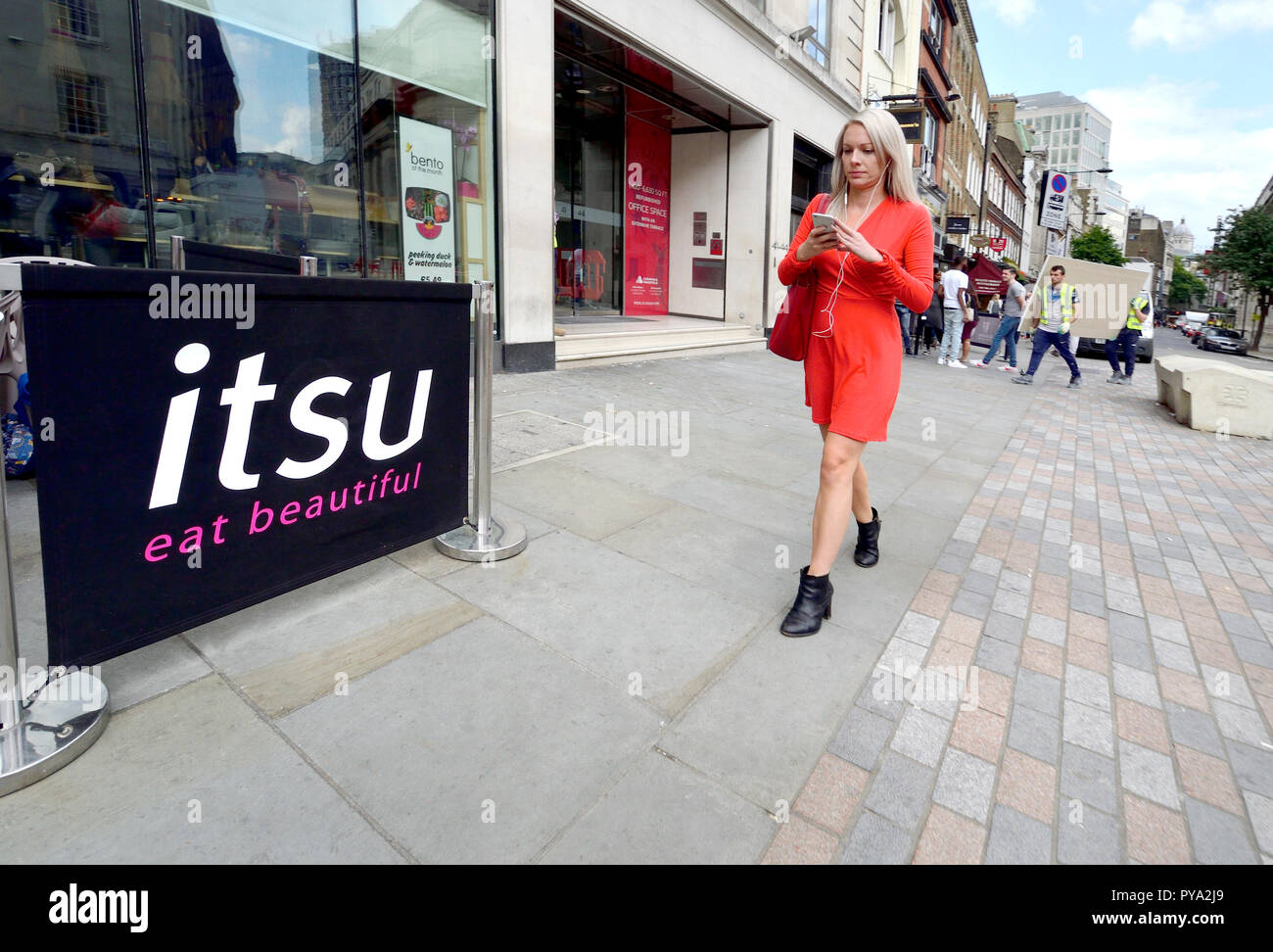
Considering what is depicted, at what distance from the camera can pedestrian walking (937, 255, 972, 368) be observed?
534 inches

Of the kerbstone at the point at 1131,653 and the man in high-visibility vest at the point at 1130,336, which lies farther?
the man in high-visibility vest at the point at 1130,336

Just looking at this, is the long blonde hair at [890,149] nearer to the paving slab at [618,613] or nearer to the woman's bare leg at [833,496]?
the woman's bare leg at [833,496]

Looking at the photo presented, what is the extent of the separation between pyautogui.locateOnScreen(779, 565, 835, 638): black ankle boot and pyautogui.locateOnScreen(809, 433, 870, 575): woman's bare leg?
0.06 metres

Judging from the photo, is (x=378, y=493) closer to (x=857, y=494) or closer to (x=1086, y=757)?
(x=857, y=494)

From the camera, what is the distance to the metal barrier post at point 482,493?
3.39m

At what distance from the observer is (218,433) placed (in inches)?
92.5

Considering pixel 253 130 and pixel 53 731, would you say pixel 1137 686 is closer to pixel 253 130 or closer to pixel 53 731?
pixel 53 731

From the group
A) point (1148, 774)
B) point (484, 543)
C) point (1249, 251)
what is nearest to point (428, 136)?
point (484, 543)

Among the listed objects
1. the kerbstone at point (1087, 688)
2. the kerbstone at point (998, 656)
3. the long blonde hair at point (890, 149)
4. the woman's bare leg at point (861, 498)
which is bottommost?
the kerbstone at point (1087, 688)

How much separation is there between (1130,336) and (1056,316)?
291cm

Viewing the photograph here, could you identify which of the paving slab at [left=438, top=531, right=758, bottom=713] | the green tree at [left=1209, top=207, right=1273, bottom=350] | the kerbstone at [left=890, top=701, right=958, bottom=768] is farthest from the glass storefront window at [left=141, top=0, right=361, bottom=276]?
the green tree at [left=1209, top=207, right=1273, bottom=350]

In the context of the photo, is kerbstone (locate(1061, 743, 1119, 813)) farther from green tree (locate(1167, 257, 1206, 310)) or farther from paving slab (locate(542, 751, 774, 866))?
green tree (locate(1167, 257, 1206, 310))

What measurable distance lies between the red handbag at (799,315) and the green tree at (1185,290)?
5412 inches

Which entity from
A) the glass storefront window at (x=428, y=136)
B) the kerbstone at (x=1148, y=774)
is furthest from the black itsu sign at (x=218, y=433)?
the glass storefront window at (x=428, y=136)
